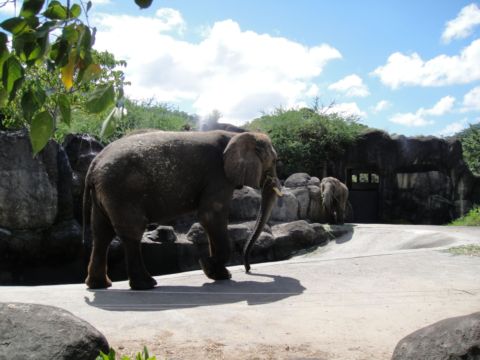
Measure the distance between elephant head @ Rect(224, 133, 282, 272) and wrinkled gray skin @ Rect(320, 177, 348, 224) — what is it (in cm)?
818

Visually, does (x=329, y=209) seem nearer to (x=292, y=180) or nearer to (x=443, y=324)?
(x=292, y=180)

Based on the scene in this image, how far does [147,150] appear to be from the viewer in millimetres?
6520

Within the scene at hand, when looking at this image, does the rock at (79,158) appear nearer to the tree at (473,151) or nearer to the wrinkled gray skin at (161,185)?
the wrinkled gray skin at (161,185)

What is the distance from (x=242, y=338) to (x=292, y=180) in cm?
1283

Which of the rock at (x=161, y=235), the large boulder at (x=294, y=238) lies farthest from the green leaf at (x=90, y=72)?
the large boulder at (x=294, y=238)

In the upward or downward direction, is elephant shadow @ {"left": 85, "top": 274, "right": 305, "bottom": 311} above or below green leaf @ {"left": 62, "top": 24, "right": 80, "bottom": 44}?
below

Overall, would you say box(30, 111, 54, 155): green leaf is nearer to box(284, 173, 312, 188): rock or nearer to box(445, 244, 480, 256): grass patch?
box(445, 244, 480, 256): grass patch

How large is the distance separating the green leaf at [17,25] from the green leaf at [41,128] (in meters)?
0.20

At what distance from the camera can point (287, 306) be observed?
5312 mm

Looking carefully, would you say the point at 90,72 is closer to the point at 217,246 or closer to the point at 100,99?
the point at 100,99

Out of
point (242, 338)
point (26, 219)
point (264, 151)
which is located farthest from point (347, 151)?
point (242, 338)

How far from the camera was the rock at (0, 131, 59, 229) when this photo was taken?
1163 cm

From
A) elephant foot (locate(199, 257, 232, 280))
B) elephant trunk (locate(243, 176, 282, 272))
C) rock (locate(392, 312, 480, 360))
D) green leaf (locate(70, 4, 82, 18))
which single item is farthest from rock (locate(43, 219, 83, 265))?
green leaf (locate(70, 4, 82, 18))

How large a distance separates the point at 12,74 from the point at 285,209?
14498 mm
